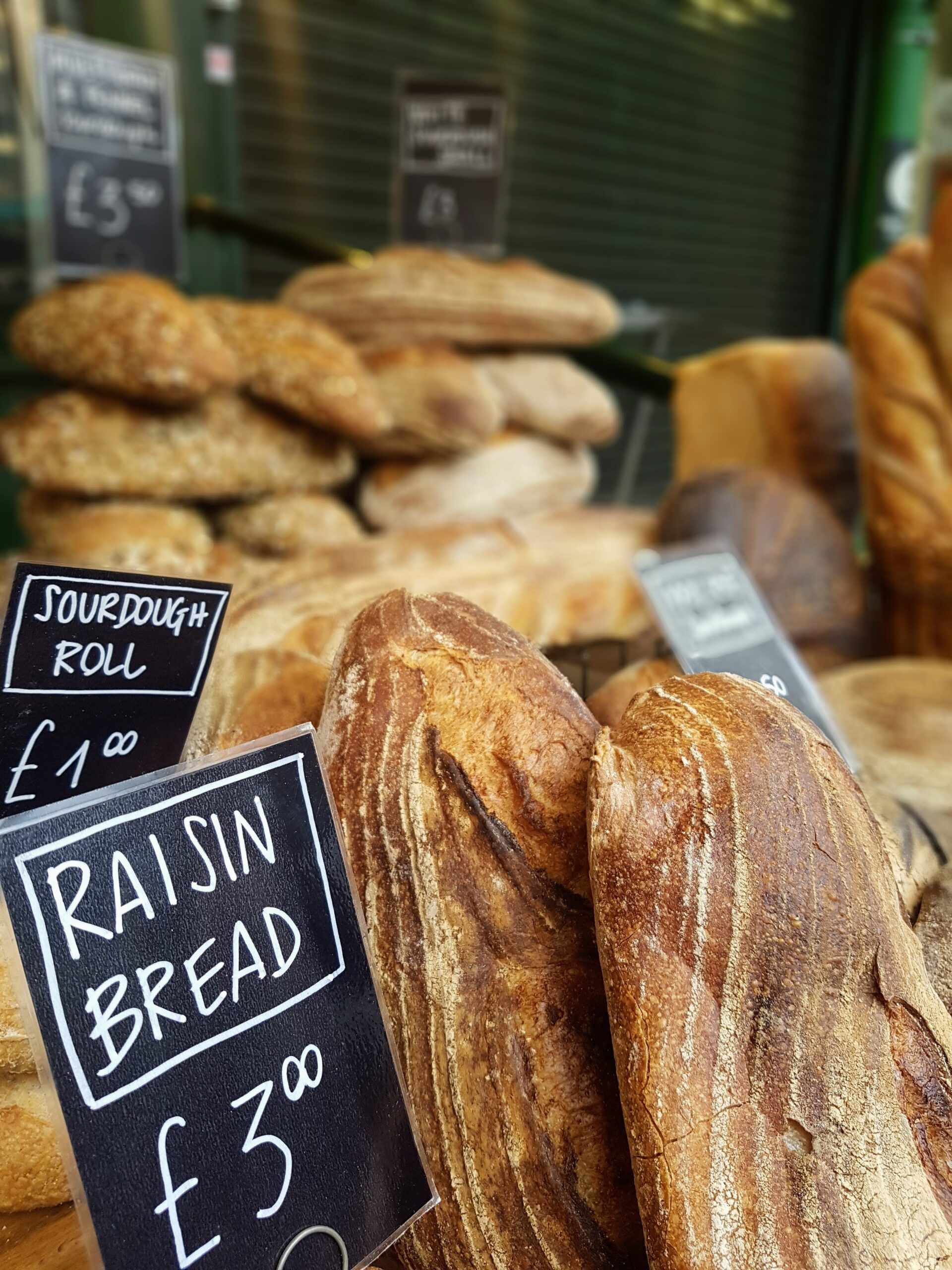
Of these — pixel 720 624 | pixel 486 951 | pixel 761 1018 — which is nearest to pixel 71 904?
pixel 486 951

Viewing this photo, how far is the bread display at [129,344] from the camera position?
Result: 163 centimetres

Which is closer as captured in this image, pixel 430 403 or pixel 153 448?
pixel 153 448

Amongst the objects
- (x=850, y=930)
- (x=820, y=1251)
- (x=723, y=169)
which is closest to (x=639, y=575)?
(x=850, y=930)

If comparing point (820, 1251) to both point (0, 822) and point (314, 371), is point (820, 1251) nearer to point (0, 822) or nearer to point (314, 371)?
point (0, 822)

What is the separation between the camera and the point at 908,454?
1727 mm

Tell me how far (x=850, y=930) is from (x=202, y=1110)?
0.32 m

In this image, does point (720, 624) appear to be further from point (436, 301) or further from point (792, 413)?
point (436, 301)

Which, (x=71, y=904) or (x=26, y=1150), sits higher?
(x=71, y=904)

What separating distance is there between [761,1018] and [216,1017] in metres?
0.26

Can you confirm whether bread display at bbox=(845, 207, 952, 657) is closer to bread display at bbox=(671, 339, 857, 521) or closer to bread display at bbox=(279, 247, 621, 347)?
bread display at bbox=(671, 339, 857, 521)

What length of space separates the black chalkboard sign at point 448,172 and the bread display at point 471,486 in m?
0.49

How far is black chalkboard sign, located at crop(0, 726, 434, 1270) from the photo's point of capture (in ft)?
1.43

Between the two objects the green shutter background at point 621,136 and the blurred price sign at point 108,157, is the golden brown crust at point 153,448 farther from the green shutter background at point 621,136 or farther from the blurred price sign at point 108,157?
the green shutter background at point 621,136

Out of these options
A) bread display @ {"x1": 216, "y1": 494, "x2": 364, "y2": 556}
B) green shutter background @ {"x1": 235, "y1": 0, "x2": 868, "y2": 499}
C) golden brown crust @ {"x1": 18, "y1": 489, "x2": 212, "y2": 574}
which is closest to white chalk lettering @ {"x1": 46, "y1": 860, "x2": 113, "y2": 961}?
golden brown crust @ {"x1": 18, "y1": 489, "x2": 212, "y2": 574}
